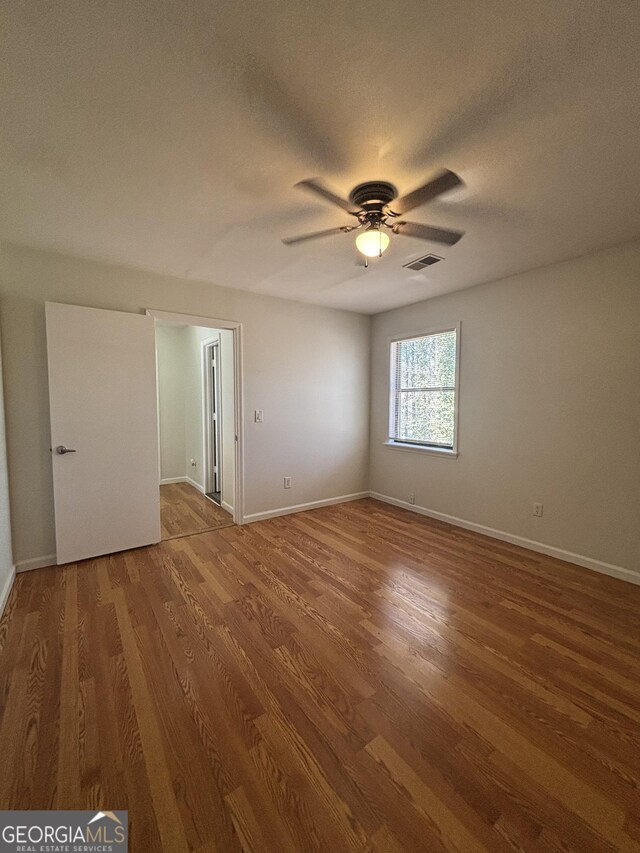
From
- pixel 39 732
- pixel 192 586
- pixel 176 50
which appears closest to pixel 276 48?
pixel 176 50

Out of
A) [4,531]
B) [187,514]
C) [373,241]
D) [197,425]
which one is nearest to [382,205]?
[373,241]

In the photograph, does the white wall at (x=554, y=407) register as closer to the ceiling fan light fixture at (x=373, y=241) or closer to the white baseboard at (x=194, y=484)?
the ceiling fan light fixture at (x=373, y=241)

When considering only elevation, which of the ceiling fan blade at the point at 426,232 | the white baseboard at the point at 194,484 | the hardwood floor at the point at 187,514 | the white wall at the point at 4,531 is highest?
the ceiling fan blade at the point at 426,232

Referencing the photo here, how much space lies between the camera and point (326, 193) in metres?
1.72

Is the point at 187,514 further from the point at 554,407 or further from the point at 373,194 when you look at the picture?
the point at 554,407

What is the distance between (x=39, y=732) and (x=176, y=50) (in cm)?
260

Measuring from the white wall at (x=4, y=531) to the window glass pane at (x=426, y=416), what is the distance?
12.8 feet

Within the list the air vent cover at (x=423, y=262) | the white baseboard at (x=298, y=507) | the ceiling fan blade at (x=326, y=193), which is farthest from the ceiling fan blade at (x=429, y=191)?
the white baseboard at (x=298, y=507)

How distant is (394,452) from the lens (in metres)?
4.46

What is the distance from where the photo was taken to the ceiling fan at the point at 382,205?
5.69ft

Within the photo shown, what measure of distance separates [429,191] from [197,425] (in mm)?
4361

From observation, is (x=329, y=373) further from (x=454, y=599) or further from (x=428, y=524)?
(x=454, y=599)

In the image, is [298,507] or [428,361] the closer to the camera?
[428,361]

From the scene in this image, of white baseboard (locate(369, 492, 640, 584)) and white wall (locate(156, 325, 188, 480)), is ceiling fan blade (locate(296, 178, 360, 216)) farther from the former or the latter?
white wall (locate(156, 325, 188, 480))
